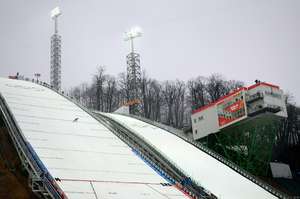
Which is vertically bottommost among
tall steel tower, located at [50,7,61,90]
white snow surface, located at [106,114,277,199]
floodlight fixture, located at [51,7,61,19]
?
white snow surface, located at [106,114,277,199]

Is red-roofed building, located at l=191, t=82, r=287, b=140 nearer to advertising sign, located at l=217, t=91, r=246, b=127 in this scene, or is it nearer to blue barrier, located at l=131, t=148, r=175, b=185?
advertising sign, located at l=217, t=91, r=246, b=127

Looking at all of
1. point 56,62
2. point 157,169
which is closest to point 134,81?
point 56,62

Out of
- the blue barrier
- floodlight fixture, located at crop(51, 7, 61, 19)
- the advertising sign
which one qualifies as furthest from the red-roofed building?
floodlight fixture, located at crop(51, 7, 61, 19)

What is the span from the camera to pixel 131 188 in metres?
17.5

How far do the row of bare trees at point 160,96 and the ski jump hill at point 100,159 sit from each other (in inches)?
1112

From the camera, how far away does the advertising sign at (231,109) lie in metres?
32.6

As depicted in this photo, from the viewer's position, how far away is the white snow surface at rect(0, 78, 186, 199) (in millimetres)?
16906

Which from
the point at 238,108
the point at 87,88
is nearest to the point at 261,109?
the point at 238,108

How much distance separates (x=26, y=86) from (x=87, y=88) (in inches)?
1533

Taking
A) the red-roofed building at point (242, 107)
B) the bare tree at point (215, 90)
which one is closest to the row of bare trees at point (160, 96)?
the bare tree at point (215, 90)

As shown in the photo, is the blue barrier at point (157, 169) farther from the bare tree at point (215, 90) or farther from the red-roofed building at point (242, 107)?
the bare tree at point (215, 90)

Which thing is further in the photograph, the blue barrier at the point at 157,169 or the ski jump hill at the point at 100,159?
the blue barrier at the point at 157,169

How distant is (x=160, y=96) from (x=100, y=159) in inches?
1766

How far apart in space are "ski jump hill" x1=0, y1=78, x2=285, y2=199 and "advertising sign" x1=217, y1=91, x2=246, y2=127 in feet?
16.4
